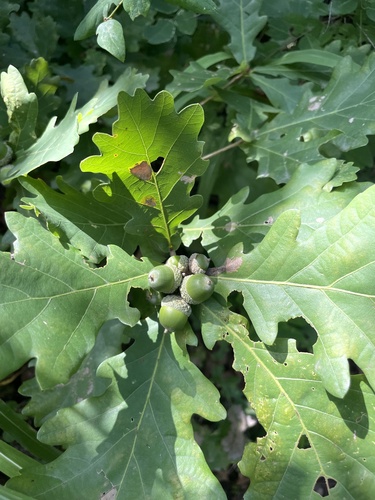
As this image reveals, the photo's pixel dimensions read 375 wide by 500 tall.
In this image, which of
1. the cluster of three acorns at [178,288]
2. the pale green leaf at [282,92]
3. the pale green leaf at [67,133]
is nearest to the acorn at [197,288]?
the cluster of three acorns at [178,288]

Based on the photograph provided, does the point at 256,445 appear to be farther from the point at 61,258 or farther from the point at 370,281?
the point at 61,258

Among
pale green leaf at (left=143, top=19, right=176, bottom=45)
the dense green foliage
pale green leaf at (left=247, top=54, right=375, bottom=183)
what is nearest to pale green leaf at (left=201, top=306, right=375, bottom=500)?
the dense green foliage

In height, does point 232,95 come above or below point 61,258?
below

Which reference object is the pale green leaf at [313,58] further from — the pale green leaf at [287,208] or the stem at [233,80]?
the pale green leaf at [287,208]

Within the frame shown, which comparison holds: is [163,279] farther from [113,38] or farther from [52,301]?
[113,38]

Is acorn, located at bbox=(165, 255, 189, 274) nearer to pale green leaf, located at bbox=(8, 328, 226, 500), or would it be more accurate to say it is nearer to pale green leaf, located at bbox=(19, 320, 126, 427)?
pale green leaf, located at bbox=(8, 328, 226, 500)

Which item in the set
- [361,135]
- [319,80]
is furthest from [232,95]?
[361,135]

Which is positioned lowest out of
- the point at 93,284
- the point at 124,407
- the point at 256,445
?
the point at 256,445
